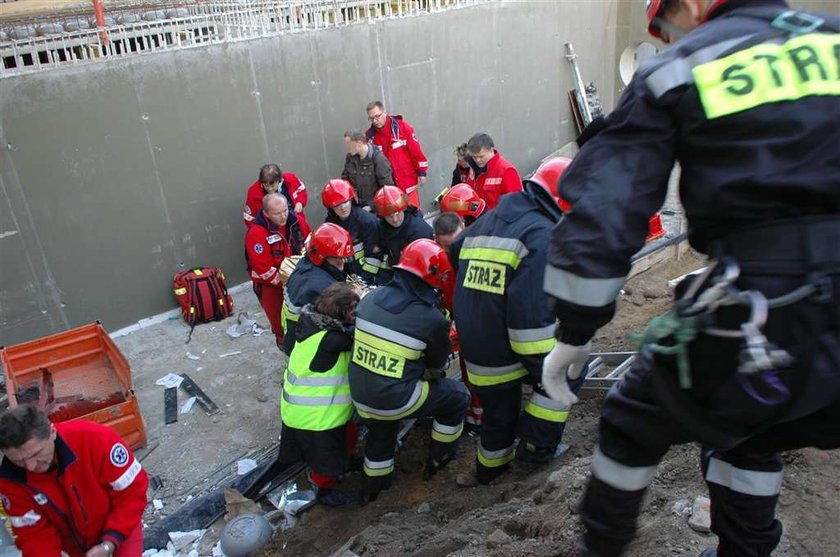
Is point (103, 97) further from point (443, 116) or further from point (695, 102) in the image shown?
point (695, 102)

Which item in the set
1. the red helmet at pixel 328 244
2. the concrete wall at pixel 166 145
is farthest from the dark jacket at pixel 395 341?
the concrete wall at pixel 166 145

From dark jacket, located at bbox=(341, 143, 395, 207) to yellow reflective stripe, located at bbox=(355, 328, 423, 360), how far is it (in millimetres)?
3706

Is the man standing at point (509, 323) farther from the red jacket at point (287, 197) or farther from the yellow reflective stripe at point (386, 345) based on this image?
the red jacket at point (287, 197)

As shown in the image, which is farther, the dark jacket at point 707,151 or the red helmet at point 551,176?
the red helmet at point 551,176

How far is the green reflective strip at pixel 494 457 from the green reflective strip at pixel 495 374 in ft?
1.54

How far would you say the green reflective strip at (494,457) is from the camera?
13.8 ft

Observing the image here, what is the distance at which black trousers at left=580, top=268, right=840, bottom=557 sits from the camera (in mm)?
1559

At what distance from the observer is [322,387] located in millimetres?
4230

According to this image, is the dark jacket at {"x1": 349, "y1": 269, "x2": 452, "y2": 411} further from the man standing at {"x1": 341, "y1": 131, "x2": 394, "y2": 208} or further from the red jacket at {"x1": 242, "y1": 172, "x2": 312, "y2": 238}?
the man standing at {"x1": 341, "y1": 131, "x2": 394, "y2": 208}

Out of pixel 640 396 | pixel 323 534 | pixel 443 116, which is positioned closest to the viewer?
pixel 640 396

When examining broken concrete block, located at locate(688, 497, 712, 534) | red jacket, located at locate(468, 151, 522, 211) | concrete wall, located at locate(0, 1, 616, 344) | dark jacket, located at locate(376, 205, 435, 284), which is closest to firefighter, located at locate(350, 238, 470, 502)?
broken concrete block, located at locate(688, 497, 712, 534)

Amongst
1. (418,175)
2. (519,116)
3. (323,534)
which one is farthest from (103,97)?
(519,116)

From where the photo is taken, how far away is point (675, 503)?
2.98 m

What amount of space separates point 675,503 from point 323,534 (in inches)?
91.9
